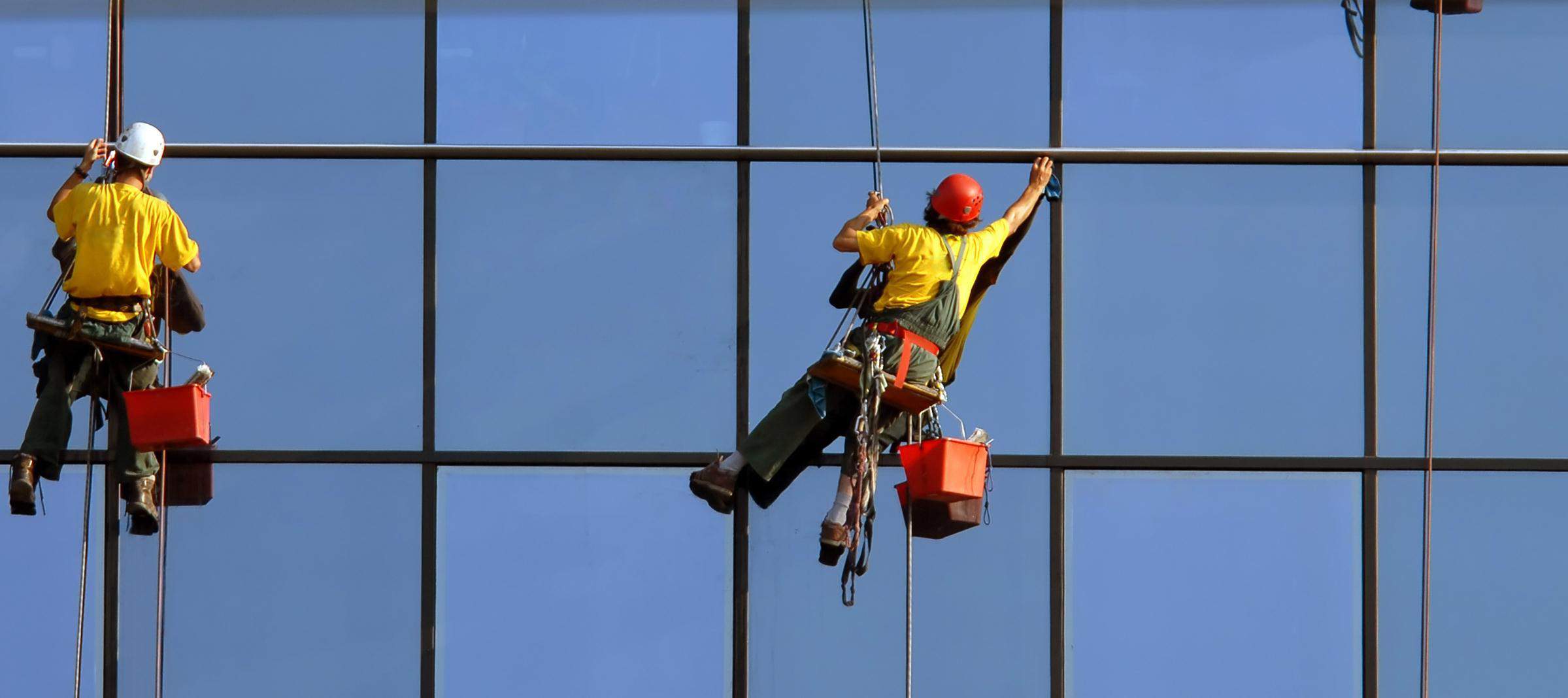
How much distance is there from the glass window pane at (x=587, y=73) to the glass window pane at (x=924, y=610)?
1.66 meters

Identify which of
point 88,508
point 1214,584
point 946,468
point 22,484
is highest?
point 946,468

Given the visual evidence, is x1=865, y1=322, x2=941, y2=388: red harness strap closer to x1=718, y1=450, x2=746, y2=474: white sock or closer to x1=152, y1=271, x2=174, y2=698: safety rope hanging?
x1=718, y1=450, x2=746, y2=474: white sock

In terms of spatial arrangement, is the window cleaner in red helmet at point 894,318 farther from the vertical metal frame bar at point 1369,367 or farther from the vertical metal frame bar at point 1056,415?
the vertical metal frame bar at point 1369,367

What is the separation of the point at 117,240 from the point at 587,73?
6.89ft

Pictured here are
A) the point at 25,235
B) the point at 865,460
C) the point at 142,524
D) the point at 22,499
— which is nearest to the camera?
the point at 865,460

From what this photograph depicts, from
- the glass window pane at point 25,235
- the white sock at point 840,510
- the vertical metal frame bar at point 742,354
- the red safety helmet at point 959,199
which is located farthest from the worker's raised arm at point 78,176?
the red safety helmet at point 959,199

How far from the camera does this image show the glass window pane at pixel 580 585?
9.53 m

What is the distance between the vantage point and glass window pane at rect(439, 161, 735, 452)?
9.71m

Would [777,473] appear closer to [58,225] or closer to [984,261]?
[984,261]

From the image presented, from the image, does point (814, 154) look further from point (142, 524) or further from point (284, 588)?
point (142, 524)

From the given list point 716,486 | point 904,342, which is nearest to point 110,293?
point 716,486

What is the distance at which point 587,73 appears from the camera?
32.8 ft

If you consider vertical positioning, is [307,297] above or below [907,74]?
below

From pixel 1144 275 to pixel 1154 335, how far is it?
257 mm
